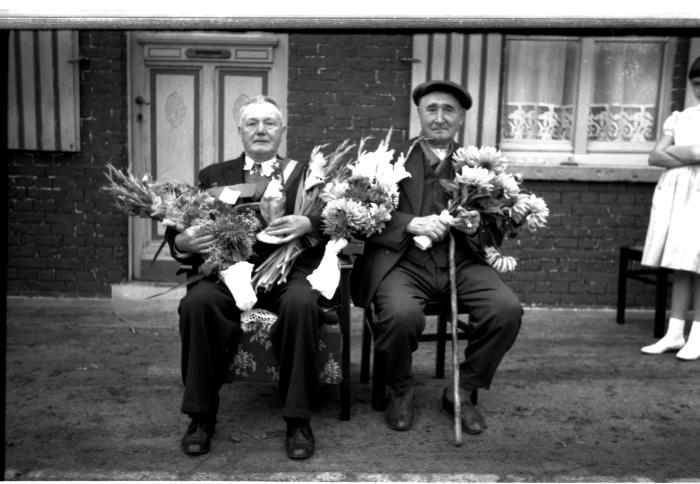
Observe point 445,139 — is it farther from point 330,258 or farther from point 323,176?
point 330,258

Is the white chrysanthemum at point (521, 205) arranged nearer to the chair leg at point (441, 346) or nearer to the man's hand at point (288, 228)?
the chair leg at point (441, 346)

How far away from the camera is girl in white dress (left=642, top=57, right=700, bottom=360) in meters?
4.24

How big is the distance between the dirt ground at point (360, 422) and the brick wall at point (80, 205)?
82 centimetres

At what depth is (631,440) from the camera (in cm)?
320

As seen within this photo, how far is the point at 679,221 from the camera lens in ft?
14.1

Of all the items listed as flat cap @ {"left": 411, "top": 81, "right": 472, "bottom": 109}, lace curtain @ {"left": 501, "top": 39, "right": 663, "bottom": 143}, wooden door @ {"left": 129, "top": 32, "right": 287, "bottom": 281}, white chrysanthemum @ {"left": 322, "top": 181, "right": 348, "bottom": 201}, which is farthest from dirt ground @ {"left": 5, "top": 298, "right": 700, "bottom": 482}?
lace curtain @ {"left": 501, "top": 39, "right": 663, "bottom": 143}

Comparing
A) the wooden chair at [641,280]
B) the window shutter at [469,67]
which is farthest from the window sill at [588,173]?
the wooden chair at [641,280]

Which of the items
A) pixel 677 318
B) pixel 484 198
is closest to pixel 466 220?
pixel 484 198

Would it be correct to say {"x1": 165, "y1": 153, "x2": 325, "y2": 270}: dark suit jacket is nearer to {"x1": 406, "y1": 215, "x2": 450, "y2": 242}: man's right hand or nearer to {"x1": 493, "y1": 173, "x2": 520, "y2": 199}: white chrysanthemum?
{"x1": 406, "y1": 215, "x2": 450, "y2": 242}: man's right hand

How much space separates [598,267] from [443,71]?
6.38 feet

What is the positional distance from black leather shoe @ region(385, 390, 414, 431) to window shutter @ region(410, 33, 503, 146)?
2.46m

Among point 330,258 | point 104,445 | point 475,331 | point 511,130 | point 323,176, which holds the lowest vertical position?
point 104,445

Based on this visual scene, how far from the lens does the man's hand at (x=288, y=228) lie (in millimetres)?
3176

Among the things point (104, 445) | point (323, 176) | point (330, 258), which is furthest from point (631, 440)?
point (104, 445)
